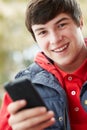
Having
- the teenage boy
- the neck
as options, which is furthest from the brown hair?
the neck

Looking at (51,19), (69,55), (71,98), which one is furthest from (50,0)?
(71,98)

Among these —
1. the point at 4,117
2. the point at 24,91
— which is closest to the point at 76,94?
the point at 4,117

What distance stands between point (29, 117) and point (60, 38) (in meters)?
0.34

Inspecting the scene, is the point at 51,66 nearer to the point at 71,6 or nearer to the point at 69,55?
the point at 69,55

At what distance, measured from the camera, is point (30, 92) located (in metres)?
0.74

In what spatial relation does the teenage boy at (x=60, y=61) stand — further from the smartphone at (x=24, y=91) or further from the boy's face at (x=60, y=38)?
the smartphone at (x=24, y=91)

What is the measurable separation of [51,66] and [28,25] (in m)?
0.16

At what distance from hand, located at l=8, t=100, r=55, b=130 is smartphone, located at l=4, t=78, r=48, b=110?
12mm

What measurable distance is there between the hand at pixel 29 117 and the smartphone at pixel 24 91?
0.04 ft

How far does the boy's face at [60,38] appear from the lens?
1013 mm

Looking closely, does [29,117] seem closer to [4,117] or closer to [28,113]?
[28,113]

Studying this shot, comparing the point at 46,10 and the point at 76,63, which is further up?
the point at 46,10

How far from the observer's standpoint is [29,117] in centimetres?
76

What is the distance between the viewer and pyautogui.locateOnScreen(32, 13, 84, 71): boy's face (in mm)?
1013
